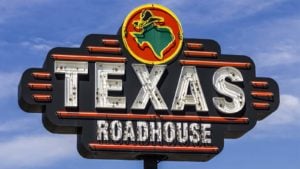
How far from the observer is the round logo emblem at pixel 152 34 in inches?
1480

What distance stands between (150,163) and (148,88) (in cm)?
263

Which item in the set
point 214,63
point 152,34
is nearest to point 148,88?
point 152,34

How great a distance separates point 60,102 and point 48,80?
88cm

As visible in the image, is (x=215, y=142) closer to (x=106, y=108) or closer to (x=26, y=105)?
(x=106, y=108)

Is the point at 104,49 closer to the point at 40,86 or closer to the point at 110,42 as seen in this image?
the point at 110,42

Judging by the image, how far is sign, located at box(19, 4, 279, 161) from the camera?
1427 inches

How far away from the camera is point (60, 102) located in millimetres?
36281

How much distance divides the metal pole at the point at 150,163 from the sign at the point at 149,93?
26 centimetres

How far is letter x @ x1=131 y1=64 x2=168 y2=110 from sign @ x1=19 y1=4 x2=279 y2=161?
0.03 m

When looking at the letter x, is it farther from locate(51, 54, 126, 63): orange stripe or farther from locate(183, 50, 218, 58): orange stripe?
locate(183, 50, 218, 58): orange stripe

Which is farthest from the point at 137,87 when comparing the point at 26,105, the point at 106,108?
the point at 26,105

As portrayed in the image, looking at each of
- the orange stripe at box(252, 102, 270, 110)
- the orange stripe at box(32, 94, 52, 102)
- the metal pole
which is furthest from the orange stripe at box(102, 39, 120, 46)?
the orange stripe at box(252, 102, 270, 110)

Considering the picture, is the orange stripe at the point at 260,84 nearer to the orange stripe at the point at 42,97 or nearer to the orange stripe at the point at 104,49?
the orange stripe at the point at 104,49

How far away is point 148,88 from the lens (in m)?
37.2
